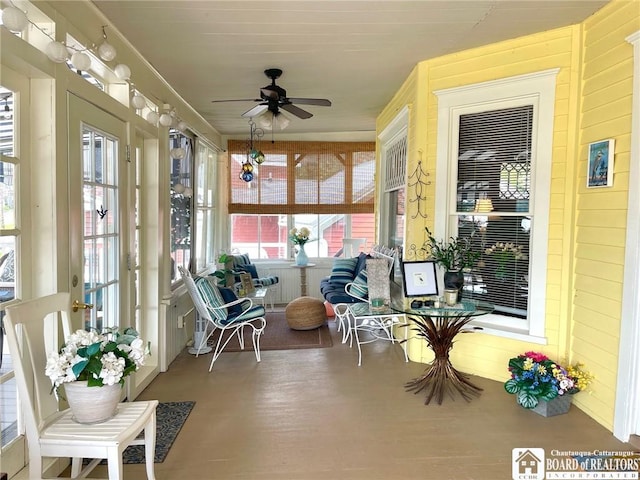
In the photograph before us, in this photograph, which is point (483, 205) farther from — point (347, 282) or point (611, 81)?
point (347, 282)

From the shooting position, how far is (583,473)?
7.62 ft

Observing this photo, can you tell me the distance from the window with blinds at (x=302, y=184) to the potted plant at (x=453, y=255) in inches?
123

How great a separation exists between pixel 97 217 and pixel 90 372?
1245 millimetres

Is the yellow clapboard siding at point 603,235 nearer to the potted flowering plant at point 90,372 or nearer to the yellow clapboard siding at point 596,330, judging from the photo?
the yellow clapboard siding at point 596,330

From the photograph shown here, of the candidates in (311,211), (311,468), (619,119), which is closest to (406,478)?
(311,468)

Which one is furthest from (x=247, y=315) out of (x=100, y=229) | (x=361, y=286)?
(x=100, y=229)

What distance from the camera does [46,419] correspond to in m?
1.88

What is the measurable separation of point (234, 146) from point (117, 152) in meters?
3.96

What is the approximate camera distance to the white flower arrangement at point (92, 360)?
1.77m

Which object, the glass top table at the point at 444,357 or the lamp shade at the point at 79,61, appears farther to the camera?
the glass top table at the point at 444,357

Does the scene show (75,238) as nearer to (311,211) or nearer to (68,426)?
(68,426)

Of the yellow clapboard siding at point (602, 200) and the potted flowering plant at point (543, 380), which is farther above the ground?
the yellow clapboard siding at point (602, 200)

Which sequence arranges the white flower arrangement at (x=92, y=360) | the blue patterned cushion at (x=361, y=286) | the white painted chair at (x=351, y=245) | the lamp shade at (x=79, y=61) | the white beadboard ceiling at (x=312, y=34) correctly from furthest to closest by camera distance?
1. the white painted chair at (x=351, y=245)
2. the blue patterned cushion at (x=361, y=286)
3. the white beadboard ceiling at (x=312, y=34)
4. the lamp shade at (x=79, y=61)
5. the white flower arrangement at (x=92, y=360)

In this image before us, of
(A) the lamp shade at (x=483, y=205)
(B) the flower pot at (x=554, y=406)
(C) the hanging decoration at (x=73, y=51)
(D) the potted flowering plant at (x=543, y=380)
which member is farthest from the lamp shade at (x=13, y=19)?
(B) the flower pot at (x=554, y=406)
